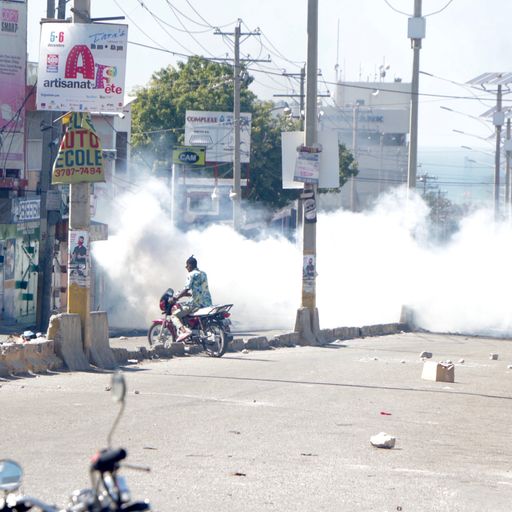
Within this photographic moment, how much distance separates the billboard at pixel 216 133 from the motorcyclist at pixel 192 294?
32302 millimetres

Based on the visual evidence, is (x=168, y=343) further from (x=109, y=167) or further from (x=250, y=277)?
(x=109, y=167)

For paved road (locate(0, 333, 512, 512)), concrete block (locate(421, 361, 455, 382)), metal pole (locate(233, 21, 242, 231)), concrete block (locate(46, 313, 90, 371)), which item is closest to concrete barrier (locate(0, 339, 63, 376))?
concrete block (locate(46, 313, 90, 371))

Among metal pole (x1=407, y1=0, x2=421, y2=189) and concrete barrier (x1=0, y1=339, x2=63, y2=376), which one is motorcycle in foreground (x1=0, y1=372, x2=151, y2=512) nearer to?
concrete barrier (x1=0, y1=339, x2=63, y2=376)

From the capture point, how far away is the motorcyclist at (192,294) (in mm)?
21719

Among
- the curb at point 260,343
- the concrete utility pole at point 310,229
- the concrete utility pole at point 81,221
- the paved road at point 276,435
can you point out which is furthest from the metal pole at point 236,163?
the concrete utility pole at point 81,221

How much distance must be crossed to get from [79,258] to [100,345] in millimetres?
1447

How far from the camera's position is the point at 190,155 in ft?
171

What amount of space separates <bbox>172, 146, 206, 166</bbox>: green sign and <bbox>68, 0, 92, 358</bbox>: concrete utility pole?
34326mm

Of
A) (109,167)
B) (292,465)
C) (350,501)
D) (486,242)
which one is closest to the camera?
(350,501)

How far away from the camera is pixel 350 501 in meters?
8.36

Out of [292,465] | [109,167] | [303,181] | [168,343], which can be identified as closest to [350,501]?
[292,465]

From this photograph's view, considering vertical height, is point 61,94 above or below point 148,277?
above

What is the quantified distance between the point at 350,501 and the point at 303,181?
18.3m

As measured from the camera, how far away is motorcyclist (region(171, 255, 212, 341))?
21719mm
